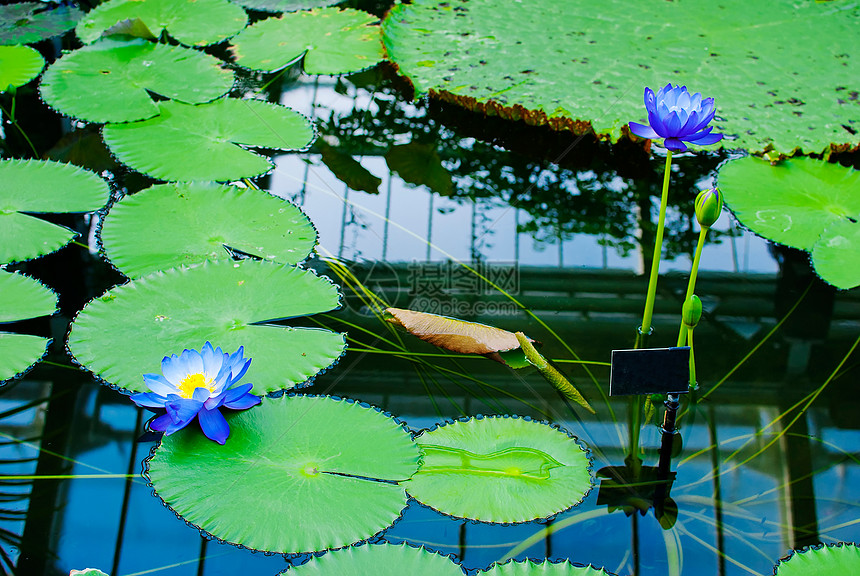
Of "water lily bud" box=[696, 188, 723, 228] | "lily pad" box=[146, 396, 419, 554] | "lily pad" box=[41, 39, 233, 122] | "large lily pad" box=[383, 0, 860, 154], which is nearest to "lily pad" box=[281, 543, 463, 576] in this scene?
"lily pad" box=[146, 396, 419, 554]

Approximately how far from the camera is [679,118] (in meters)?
1.23

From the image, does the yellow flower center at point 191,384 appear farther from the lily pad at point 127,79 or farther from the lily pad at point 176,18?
the lily pad at point 176,18

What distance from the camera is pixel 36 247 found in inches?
66.1

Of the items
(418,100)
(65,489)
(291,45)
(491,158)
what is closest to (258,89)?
(291,45)

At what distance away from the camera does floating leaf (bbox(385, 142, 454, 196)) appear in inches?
85.3

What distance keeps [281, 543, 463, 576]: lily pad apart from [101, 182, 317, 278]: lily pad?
2.83 ft

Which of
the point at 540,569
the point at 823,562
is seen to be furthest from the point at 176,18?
the point at 823,562

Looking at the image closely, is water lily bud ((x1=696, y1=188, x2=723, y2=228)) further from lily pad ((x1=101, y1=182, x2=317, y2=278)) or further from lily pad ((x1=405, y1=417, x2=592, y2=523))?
lily pad ((x1=101, y1=182, x2=317, y2=278))

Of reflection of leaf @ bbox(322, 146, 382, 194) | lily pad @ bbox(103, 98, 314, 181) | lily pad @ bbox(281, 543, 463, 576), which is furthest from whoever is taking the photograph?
reflection of leaf @ bbox(322, 146, 382, 194)

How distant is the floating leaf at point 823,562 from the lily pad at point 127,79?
2.11 metres

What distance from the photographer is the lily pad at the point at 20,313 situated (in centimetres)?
138

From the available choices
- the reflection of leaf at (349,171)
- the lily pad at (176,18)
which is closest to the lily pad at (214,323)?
the reflection of leaf at (349,171)

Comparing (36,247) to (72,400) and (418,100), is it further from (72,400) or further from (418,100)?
(418,100)

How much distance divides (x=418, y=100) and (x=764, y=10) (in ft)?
4.84
